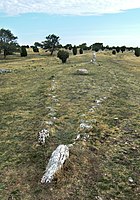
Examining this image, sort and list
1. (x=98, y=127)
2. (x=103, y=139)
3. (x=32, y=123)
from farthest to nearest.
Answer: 1. (x=32, y=123)
2. (x=98, y=127)
3. (x=103, y=139)

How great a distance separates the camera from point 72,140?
15914mm

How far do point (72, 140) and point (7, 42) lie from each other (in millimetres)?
63354

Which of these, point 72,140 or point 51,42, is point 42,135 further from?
point 51,42

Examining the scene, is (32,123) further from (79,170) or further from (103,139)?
(79,170)

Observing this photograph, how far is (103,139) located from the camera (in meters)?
16.5

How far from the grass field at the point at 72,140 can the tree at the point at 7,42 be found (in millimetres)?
46541

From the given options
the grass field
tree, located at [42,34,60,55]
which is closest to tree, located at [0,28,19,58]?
tree, located at [42,34,60,55]

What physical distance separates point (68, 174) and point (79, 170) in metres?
0.62

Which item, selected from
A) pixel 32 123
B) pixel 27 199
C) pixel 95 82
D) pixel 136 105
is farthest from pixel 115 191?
pixel 95 82

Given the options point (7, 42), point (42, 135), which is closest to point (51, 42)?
point (7, 42)

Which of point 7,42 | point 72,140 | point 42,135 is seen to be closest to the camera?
point 72,140

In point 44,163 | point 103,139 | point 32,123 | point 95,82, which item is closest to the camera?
point 44,163

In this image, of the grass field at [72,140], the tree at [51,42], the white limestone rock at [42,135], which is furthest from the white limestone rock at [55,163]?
the tree at [51,42]

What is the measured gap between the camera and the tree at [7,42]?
73.1 meters
